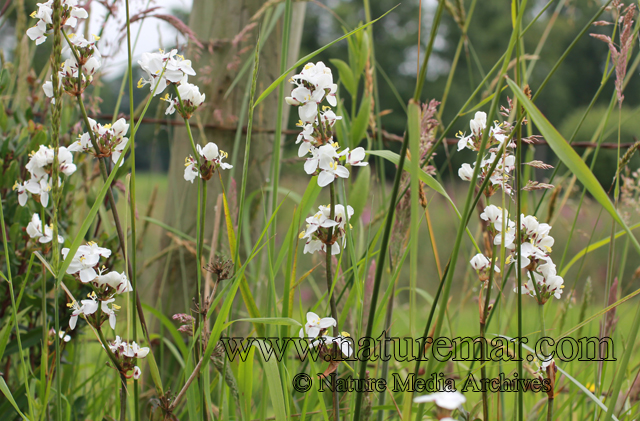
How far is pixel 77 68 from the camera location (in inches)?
22.5

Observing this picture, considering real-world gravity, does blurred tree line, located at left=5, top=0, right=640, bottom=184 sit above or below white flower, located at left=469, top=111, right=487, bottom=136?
above

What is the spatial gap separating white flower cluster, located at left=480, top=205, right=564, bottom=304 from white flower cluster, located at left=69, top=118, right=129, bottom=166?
1.49ft

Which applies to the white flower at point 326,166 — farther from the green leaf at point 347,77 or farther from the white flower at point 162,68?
the green leaf at point 347,77

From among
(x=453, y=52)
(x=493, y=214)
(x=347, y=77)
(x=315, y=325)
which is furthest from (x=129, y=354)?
(x=453, y=52)

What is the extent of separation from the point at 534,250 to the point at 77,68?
0.59m

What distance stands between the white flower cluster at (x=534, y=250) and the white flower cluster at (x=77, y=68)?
511mm

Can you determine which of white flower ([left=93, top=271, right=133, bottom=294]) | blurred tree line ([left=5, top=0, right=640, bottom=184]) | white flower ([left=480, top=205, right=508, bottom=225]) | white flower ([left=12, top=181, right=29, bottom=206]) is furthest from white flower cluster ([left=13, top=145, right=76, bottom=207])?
blurred tree line ([left=5, top=0, right=640, bottom=184])

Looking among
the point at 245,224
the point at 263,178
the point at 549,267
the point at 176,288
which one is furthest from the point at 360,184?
the point at 176,288

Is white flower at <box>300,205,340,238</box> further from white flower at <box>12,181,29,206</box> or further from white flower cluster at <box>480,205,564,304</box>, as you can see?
white flower at <box>12,181,29,206</box>

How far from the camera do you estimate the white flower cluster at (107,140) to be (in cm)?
56

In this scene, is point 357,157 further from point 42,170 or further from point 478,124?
point 42,170

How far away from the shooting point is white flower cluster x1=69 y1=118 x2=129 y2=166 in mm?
560

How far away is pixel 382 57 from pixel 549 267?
2150 cm

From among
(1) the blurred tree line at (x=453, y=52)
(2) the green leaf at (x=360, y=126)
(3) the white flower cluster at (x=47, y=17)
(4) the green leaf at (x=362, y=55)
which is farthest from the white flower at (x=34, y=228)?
(1) the blurred tree line at (x=453, y=52)
